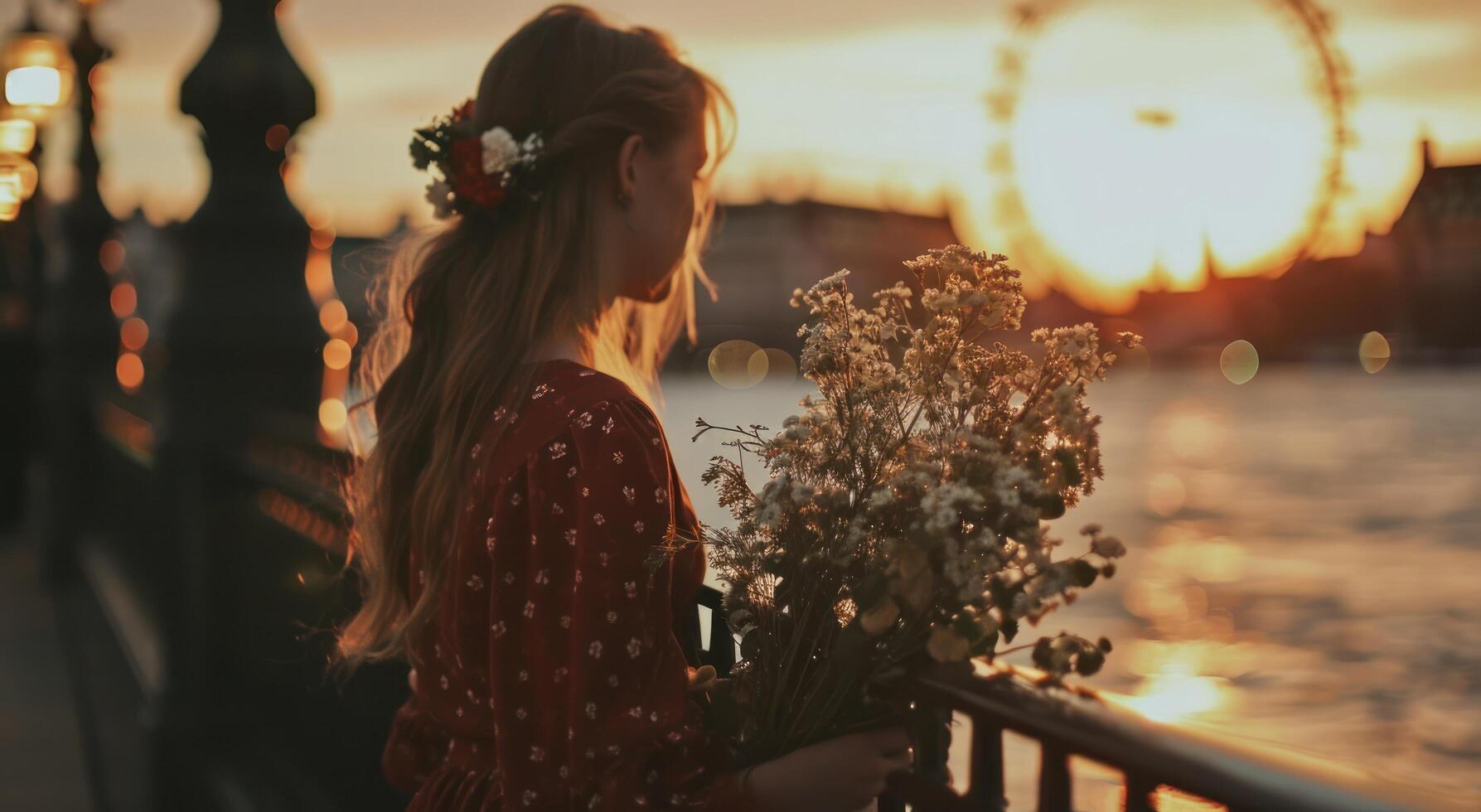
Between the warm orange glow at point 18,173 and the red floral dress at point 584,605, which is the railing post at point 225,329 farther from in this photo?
the warm orange glow at point 18,173

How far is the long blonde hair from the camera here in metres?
1.84

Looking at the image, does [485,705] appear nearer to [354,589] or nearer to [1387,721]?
[354,589]

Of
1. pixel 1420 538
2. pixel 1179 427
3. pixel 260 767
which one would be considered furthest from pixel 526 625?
pixel 1179 427

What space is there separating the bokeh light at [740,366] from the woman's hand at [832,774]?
351 feet

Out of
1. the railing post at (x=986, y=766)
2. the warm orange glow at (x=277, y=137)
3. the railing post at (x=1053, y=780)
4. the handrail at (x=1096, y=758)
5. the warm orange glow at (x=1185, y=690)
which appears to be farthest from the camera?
the warm orange glow at (x=1185, y=690)

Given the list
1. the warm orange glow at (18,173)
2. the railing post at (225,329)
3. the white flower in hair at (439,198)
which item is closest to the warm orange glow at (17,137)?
the warm orange glow at (18,173)

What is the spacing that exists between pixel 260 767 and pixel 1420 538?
3520 cm

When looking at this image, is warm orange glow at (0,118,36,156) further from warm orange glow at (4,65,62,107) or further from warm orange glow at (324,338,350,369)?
warm orange glow at (324,338,350,369)

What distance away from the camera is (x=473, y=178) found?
6.12 ft

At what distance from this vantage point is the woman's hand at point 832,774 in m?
1.60

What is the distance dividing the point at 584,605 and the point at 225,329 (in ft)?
10.5

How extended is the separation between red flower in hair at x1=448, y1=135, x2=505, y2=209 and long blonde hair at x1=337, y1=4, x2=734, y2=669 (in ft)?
0.17

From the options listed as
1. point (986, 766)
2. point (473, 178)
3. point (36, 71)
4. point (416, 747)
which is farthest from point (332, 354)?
point (36, 71)

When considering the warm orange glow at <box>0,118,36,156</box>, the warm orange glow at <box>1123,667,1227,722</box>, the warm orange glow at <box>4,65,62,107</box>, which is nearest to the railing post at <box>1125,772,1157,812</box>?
the warm orange glow at <box>4,65,62,107</box>
